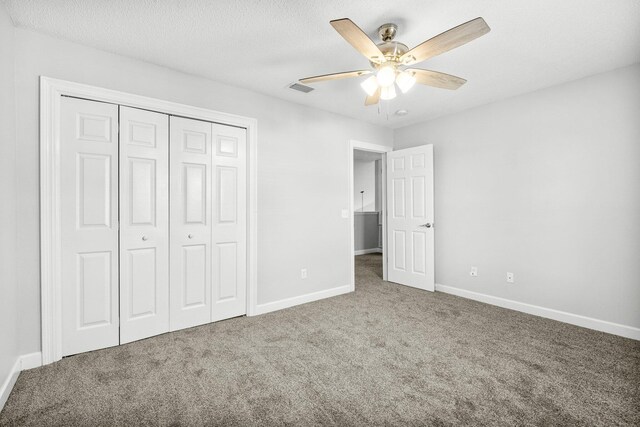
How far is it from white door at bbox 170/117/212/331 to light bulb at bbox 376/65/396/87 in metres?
1.83

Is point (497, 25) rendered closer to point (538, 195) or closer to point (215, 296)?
point (538, 195)

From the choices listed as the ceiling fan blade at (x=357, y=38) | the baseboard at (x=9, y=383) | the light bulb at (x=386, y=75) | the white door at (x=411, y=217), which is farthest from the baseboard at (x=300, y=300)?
the ceiling fan blade at (x=357, y=38)

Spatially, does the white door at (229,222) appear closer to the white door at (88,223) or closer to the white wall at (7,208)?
the white door at (88,223)

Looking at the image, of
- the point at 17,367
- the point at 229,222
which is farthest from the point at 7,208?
the point at 229,222

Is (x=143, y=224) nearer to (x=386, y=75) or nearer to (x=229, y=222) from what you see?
(x=229, y=222)

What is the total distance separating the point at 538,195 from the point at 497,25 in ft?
6.65

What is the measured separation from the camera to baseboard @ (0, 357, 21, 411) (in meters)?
1.80

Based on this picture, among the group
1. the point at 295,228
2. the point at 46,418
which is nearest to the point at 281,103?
the point at 295,228

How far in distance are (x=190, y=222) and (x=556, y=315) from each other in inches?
156

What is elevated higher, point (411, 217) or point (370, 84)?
point (370, 84)

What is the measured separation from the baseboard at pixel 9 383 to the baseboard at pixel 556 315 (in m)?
4.41

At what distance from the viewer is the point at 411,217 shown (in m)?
4.48

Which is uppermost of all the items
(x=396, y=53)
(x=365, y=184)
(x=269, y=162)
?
(x=396, y=53)

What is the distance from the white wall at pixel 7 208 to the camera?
6.16 ft
